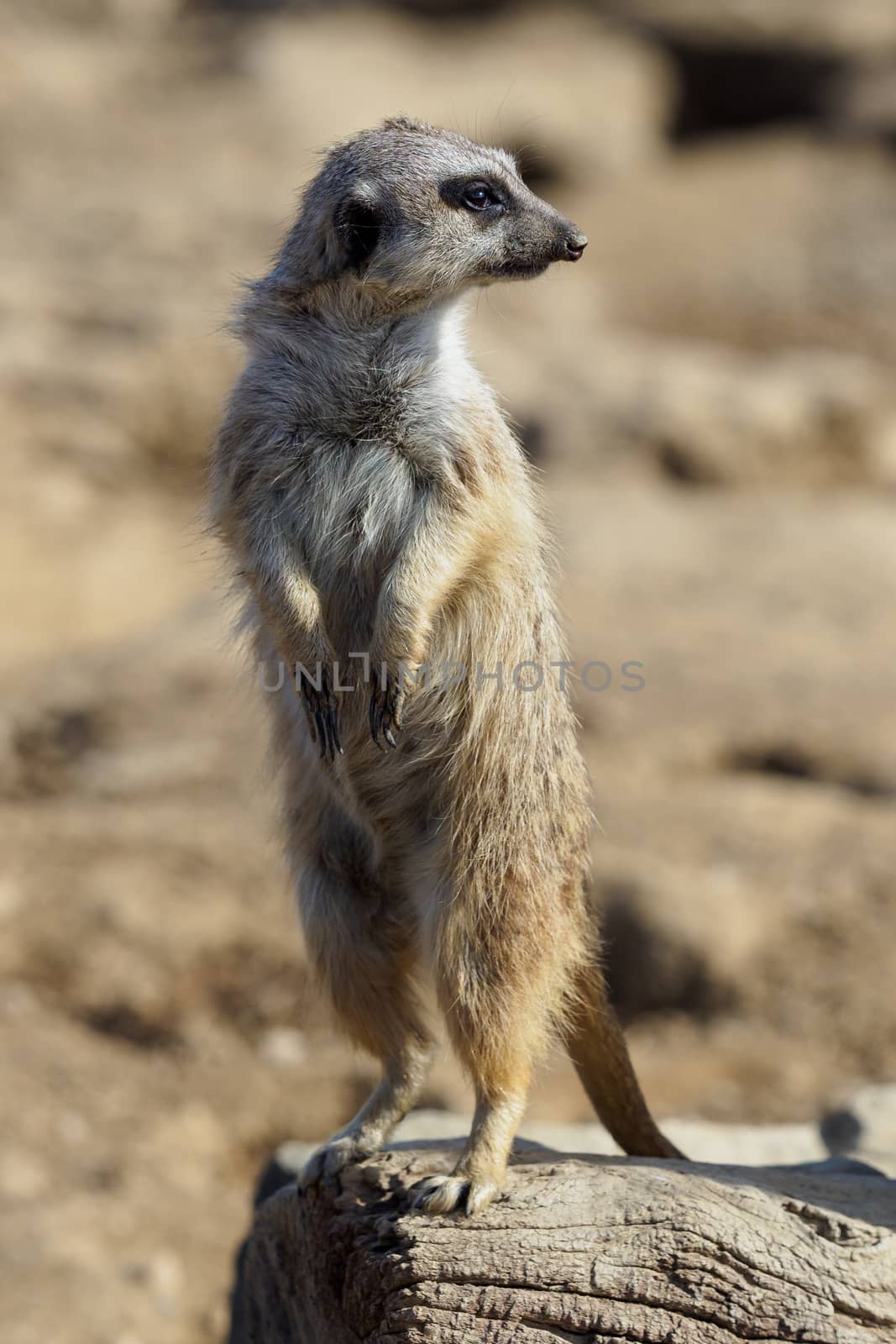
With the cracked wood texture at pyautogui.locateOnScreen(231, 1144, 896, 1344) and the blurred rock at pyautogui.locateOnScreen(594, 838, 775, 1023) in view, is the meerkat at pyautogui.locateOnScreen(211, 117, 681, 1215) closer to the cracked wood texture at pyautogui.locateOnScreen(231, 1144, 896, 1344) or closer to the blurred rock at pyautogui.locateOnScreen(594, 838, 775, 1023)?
the cracked wood texture at pyautogui.locateOnScreen(231, 1144, 896, 1344)

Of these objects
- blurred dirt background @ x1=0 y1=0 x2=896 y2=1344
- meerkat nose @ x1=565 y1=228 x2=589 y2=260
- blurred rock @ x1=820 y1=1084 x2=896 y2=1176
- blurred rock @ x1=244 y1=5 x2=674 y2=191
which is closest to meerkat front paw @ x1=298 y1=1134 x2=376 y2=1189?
blurred dirt background @ x1=0 y1=0 x2=896 y2=1344

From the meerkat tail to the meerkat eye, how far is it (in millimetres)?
1973

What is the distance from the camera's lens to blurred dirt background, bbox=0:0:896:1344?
19.8 ft

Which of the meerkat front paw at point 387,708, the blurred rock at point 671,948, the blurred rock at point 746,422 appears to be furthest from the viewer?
the blurred rock at point 746,422

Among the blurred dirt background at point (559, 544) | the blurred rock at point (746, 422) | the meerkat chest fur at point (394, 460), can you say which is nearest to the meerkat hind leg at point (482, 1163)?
the meerkat chest fur at point (394, 460)

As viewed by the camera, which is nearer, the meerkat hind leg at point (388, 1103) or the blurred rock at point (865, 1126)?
the meerkat hind leg at point (388, 1103)

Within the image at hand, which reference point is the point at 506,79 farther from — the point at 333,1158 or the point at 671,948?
the point at 333,1158

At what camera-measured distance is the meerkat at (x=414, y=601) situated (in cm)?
351

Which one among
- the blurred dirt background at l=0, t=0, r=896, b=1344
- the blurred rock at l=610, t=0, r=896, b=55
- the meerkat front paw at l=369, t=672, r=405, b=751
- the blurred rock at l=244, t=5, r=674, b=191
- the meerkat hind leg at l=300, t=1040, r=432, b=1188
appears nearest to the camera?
the meerkat front paw at l=369, t=672, r=405, b=751

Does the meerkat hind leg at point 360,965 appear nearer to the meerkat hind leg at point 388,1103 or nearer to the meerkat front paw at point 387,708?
the meerkat hind leg at point 388,1103

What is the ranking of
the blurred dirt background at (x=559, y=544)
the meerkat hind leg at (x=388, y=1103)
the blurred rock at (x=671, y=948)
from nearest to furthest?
the meerkat hind leg at (x=388, y=1103) → the blurred dirt background at (x=559, y=544) → the blurred rock at (x=671, y=948)

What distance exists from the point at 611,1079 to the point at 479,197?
7.54ft

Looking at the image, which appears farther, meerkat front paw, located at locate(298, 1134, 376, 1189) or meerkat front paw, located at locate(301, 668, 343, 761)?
meerkat front paw, located at locate(298, 1134, 376, 1189)

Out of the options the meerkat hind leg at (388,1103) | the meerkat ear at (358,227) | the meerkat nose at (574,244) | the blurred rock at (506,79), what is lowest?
the meerkat hind leg at (388,1103)
